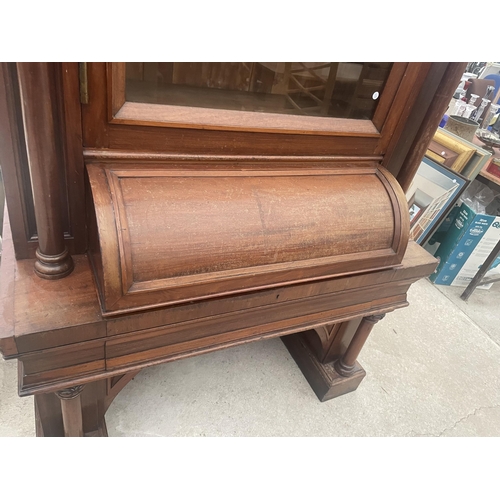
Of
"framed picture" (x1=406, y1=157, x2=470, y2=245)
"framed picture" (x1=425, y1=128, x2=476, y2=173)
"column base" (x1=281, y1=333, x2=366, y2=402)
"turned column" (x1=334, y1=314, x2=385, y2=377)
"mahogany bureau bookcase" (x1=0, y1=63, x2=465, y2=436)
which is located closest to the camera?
"mahogany bureau bookcase" (x1=0, y1=63, x2=465, y2=436)

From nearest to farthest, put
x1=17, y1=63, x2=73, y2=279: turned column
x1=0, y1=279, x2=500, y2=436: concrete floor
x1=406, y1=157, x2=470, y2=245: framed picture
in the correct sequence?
x1=17, y1=63, x2=73, y2=279: turned column < x1=0, y1=279, x2=500, y2=436: concrete floor < x1=406, y1=157, x2=470, y2=245: framed picture

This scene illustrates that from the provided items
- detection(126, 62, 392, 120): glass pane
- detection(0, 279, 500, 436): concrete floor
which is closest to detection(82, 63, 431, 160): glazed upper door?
detection(126, 62, 392, 120): glass pane

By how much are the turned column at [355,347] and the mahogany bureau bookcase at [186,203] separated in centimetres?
33

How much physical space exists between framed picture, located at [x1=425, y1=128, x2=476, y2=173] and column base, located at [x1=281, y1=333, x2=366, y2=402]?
6.08 ft

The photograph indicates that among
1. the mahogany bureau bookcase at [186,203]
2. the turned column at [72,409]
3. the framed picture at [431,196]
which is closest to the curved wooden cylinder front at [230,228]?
the mahogany bureau bookcase at [186,203]

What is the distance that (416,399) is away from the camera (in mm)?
2027

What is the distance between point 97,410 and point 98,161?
0.94m

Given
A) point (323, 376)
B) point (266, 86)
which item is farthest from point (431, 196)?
point (266, 86)

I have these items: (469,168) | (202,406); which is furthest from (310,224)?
(469,168)

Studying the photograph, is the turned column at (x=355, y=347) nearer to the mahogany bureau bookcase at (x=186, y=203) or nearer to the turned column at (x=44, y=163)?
the mahogany bureau bookcase at (x=186, y=203)

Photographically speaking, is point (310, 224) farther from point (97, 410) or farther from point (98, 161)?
point (97, 410)

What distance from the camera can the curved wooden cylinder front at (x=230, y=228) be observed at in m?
0.86

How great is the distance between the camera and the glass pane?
93cm

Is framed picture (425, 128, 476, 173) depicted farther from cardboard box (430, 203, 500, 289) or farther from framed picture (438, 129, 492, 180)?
cardboard box (430, 203, 500, 289)
